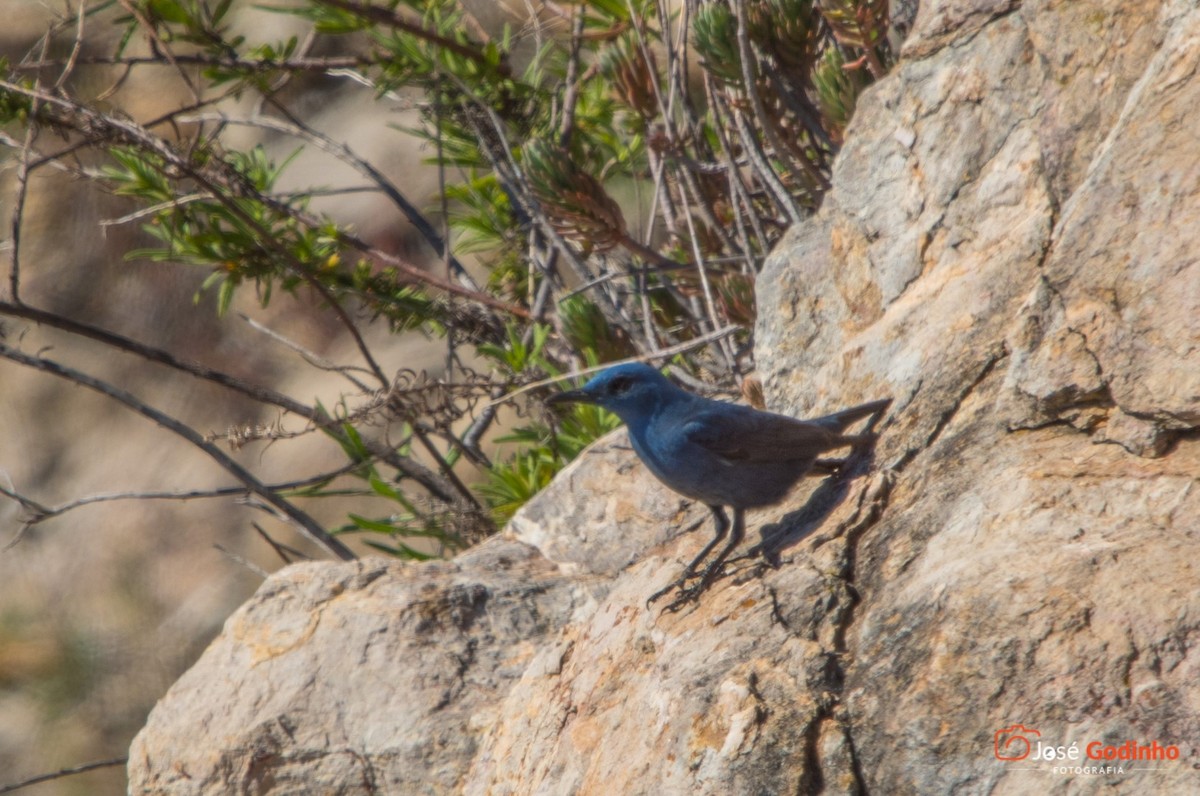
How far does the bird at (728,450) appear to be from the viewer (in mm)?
3736

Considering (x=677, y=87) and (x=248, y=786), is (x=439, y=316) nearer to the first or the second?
(x=677, y=87)

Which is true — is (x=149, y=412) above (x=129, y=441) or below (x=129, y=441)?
below

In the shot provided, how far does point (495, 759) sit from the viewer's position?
371 cm

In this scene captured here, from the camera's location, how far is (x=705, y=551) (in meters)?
3.82

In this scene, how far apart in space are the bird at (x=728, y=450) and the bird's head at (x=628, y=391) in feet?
0.05

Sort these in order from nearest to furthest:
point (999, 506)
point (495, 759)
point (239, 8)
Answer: point (999, 506), point (495, 759), point (239, 8)

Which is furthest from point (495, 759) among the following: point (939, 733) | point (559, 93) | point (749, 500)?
point (559, 93)

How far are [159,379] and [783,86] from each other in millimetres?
7452

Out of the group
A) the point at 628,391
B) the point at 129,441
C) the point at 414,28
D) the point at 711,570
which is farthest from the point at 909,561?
the point at 129,441

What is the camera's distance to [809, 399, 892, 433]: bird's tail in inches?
146

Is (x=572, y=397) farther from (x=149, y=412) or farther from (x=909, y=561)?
(x=149, y=412)

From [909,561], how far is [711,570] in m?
0.79

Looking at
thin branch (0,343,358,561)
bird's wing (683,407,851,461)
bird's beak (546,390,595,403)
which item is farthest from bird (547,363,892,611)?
thin branch (0,343,358,561)

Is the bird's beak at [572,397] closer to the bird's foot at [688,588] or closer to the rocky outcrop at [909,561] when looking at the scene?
the rocky outcrop at [909,561]
